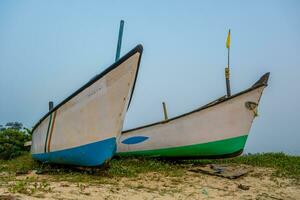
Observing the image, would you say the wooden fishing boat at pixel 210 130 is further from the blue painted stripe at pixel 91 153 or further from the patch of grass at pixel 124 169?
the blue painted stripe at pixel 91 153

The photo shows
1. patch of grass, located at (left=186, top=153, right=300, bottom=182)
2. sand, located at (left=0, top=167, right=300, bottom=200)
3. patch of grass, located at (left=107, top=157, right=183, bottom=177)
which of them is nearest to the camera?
sand, located at (left=0, top=167, right=300, bottom=200)

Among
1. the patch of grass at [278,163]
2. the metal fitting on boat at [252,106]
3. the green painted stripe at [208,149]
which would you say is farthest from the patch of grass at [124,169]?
the metal fitting on boat at [252,106]

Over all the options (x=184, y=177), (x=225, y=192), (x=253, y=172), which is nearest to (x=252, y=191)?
(x=225, y=192)

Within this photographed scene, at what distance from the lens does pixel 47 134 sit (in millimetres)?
7457

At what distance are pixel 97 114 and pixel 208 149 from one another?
3945 mm

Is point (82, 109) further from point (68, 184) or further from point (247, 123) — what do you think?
point (247, 123)

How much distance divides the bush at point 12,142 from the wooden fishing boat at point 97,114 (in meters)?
5.59

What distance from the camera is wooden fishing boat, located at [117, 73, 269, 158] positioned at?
8484 mm

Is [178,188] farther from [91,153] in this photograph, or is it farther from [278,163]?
[278,163]

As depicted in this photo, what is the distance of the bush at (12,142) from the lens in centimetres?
1141

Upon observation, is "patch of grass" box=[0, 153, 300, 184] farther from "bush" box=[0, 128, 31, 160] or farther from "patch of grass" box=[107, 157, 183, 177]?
"bush" box=[0, 128, 31, 160]

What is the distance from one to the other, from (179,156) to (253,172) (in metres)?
2.12

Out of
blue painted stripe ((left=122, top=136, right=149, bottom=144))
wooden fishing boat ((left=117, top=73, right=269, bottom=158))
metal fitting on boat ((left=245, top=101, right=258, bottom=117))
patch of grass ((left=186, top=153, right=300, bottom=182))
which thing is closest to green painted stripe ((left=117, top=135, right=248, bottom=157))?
wooden fishing boat ((left=117, top=73, right=269, bottom=158))

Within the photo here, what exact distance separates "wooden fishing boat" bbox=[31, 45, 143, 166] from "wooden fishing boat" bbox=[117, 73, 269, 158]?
3.09 m
